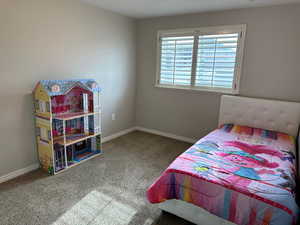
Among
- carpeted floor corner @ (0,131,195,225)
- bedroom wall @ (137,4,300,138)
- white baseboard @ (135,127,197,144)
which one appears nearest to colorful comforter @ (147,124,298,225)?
carpeted floor corner @ (0,131,195,225)

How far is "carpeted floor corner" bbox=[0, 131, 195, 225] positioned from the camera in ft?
6.01

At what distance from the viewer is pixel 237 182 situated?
5.11 ft

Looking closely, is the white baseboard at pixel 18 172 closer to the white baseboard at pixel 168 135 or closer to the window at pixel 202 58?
the white baseboard at pixel 168 135

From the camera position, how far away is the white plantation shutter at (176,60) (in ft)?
11.7

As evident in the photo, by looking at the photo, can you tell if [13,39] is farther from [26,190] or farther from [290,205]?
[290,205]

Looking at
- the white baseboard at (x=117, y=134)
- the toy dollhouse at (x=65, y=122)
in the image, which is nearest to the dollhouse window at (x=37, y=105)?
the toy dollhouse at (x=65, y=122)

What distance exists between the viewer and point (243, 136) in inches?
105

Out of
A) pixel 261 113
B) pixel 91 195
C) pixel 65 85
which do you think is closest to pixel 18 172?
pixel 91 195

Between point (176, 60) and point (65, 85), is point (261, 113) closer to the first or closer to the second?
point (176, 60)

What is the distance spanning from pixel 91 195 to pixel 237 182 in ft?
5.03

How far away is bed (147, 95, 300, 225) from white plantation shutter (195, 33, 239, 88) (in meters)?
1.10

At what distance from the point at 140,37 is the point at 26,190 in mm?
3289

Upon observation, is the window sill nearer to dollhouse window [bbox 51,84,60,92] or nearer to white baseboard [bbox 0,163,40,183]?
dollhouse window [bbox 51,84,60,92]

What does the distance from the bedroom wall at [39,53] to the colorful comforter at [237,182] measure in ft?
6.11
